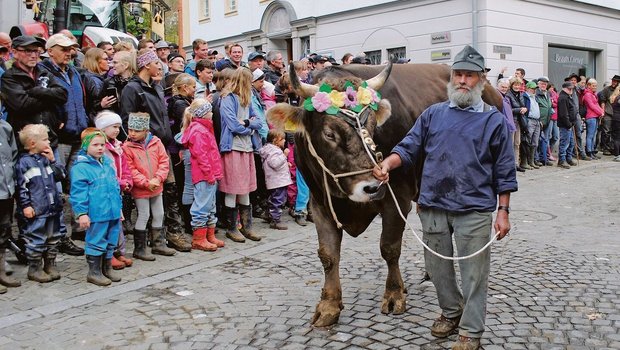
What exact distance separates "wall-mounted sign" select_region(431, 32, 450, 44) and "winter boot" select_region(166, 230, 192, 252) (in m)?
12.6

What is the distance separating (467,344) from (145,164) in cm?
414

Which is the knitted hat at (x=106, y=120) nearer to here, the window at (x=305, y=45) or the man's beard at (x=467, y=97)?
the man's beard at (x=467, y=97)

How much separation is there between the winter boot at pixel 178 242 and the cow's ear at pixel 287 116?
3.10 metres

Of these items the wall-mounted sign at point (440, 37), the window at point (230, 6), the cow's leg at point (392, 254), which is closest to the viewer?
the cow's leg at point (392, 254)

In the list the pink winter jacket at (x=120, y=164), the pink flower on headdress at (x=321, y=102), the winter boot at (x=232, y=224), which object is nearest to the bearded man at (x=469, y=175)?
the pink flower on headdress at (x=321, y=102)

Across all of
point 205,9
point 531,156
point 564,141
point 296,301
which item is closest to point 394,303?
point 296,301

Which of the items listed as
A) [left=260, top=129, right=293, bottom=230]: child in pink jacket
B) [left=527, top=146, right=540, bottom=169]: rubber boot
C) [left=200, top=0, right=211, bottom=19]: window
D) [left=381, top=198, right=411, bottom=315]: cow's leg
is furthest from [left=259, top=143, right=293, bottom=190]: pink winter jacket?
[left=200, top=0, right=211, bottom=19]: window

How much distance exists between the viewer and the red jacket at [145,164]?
22.3 ft

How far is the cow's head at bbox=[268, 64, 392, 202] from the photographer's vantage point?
14.6 feet

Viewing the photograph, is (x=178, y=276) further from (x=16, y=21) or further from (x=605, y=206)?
(x=16, y=21)

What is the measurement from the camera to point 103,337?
15.2ft

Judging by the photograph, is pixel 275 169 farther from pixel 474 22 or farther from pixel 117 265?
pixel 474 22

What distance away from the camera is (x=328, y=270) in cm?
500

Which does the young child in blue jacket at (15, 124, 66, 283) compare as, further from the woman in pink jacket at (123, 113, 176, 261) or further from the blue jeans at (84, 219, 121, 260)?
the woman in pink jacket at (123, 113, 176, 261)
